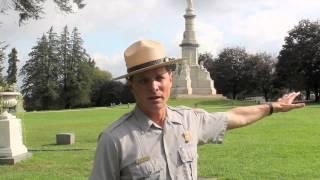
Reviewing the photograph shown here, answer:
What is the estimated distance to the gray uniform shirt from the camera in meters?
3.26

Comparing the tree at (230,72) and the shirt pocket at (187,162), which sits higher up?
the tree at (230,72)

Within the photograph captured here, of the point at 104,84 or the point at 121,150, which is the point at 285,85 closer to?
the point at 104,84

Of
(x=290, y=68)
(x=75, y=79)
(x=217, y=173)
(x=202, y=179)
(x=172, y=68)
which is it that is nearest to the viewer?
(x=172, y=68)

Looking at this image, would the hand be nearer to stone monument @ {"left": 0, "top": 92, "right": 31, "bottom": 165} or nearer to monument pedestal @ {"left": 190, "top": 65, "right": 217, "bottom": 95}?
stone monument @ {"left": 0, "top": 92, "right": 31, "bottom": 165}

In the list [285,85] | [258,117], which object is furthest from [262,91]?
[258,117]

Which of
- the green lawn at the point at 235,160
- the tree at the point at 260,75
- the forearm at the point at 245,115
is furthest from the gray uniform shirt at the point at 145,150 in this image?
the tree at the point at 260,75

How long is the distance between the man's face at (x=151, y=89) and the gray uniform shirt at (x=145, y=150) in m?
0.07

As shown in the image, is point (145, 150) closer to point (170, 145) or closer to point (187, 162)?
point (170, 145)

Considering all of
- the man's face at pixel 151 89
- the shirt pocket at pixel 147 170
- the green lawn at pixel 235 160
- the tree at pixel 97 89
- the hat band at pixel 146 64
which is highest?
the tree at pixel 97 89

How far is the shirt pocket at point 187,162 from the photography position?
3.36 metres

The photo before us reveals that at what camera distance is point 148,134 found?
3.34 meters

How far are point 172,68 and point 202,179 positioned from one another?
24.7 ft

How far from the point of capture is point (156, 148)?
332cm

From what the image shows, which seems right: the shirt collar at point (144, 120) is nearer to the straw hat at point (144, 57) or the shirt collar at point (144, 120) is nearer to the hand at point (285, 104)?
the straw hat at point (144, 57)
